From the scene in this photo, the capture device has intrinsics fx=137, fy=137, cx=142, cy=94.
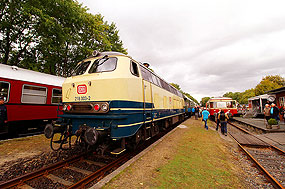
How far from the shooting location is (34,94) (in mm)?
7883

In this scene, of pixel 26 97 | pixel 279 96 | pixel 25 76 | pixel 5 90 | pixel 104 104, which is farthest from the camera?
pixel 279 96

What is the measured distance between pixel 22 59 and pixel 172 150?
18192 mm

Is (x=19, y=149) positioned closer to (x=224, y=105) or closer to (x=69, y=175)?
(x=69, y=175)

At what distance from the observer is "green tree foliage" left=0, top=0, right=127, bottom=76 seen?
12.2 meters

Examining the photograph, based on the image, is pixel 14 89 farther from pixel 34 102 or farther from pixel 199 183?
pixel 199 183

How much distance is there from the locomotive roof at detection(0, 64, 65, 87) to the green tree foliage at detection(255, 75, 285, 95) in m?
48.6

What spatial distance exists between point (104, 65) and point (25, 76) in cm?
601

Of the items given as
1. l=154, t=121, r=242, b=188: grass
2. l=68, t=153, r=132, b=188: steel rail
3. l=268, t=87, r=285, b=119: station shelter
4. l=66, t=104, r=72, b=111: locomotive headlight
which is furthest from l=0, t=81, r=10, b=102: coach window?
l=268, t=87, r=285, b=119: station shelter

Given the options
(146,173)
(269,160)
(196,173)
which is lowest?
(269,160)

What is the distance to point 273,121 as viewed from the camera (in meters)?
10.4

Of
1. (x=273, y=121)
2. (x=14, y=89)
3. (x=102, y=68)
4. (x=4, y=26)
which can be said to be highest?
(x=4, y=26)

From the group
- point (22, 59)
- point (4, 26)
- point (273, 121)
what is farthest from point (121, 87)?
point (22, 59)

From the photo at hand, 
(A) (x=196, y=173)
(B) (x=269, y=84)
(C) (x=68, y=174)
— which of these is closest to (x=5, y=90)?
(C) (x=68, y=174)

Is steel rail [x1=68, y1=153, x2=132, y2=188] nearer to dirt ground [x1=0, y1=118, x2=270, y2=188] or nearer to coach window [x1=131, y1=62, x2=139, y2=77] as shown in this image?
dirt ground [x1=0, y1=118, x2=270, y2=188]
